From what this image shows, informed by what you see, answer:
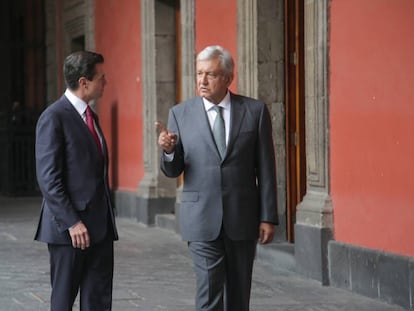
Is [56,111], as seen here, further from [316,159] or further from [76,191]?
[316,159]

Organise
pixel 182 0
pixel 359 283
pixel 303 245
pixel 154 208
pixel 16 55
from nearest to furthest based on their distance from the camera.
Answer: pixel 359 283 → pixel 303 245 → pixel 182 0 → pixel 154 208 → pixel 16 55

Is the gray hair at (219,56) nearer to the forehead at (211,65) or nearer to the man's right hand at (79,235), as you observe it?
the forehead at (211,65)

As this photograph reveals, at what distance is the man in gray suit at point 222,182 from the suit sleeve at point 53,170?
0.54 meters

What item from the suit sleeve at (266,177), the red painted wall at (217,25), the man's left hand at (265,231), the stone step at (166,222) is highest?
the red painted wall at (217,25)

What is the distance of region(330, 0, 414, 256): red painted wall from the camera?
8234 mm

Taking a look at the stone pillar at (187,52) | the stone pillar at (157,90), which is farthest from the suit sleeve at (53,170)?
the stone pillar at (157,90)

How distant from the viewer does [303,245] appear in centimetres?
976

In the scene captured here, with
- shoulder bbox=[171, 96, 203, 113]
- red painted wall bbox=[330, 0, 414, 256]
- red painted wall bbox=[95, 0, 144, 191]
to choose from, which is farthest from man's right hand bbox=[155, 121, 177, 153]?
red painted wall bbox=[95, 0, 144, 191]

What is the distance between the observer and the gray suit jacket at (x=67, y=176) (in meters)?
5.61

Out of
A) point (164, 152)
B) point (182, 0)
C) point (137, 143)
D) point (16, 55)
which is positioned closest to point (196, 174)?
point (164, 152)

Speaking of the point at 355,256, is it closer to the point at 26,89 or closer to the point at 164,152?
the point at 164,152

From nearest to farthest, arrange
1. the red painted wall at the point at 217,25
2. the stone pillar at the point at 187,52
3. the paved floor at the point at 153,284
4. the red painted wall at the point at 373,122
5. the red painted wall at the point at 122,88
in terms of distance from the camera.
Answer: the red painted wall at the point at 373,122 < the paved floor at the point at 153,284 < the red painted wall at the point at 217,25 < the stone pillar at the point at 187,52 < the red painted wall at the point at 122,88

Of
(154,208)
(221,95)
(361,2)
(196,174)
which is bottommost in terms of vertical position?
(154,208)

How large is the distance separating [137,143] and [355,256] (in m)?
7.65
